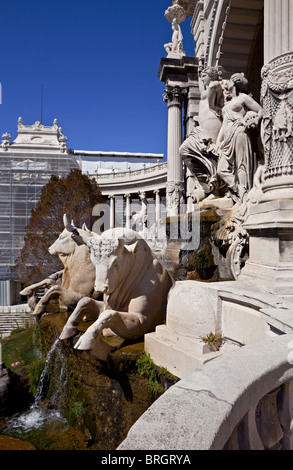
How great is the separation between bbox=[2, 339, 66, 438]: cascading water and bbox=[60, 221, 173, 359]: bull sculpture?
116cm

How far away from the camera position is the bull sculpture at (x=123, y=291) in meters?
3.55

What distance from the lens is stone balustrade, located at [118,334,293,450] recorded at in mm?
1229

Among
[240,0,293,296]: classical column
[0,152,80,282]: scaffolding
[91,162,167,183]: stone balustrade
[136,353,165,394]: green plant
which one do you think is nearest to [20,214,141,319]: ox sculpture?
[136,353,165,394]: green plant

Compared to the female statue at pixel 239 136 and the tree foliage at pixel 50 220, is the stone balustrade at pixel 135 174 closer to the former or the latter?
the tree foliage at pixel 50 220

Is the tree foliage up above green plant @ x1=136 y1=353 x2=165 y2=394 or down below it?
above

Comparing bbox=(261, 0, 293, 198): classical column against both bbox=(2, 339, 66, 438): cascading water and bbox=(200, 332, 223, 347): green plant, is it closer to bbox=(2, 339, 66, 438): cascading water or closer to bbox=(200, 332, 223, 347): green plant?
bbox=(200, 332, 223, 347): green plant

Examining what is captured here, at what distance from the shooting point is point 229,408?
137 centimetres

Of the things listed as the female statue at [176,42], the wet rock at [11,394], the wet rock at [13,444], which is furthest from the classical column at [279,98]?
the female statue at [176,42]

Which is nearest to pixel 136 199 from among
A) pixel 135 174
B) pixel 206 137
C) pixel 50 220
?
pixel 135 174

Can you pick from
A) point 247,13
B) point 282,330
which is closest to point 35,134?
point 247,13

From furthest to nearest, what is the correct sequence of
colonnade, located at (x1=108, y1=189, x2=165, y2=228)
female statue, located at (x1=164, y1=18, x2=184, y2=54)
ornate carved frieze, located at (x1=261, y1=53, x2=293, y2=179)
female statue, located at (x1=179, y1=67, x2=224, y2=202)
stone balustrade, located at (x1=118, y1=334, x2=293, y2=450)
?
colonnade, located at (x1=108, y1=189, x2=165, y2=228)
female statue, located at (x1=164, y1=18, x2=184, y2=54)
female statue, located at (x1=179, y1=67, x2=224, y2=202)
ornate carved frieze, located at (x1=261, y1=53, x2=293, y2=179)
stone balustrade, located at (x1=118, y1=334, x2=293, y2=450)

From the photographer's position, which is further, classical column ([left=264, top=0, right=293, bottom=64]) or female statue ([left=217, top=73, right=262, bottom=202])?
female statue ([left=217, top=73, right=262, bottom=202])

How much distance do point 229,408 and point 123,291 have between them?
2.62 metres

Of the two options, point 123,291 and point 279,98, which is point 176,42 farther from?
point 123,291
